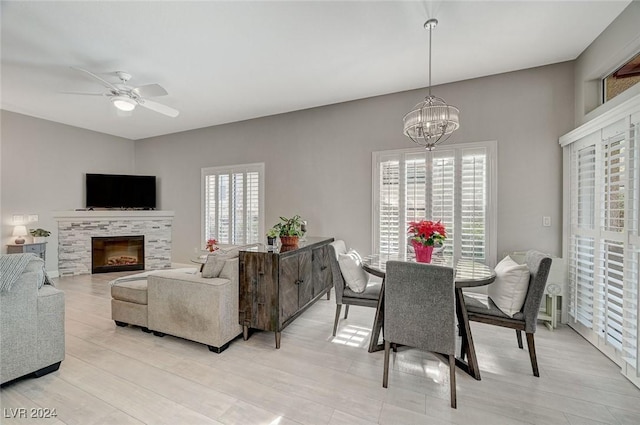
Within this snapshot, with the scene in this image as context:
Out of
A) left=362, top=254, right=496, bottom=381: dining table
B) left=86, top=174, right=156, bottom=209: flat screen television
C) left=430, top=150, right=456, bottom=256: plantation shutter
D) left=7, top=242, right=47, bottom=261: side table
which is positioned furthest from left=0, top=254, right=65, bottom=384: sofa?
left=86, top=174, right=156, bottom=209: flat screen television

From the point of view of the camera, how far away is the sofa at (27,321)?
6.05 feet

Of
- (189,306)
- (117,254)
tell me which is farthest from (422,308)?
(117,254)

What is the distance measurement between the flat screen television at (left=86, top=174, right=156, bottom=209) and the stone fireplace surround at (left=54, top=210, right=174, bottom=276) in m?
0.33

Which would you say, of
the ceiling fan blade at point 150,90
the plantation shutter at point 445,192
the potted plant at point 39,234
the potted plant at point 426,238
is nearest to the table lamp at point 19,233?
the potted plant at point 39,234

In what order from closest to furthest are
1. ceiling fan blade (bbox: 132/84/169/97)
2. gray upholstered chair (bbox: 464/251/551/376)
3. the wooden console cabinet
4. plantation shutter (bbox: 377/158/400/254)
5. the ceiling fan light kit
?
gray upholstered chair (bbox: 464/251/551/376) → the wooden console cabinet → ceiling fan blade (bbox: 132/84/169/97) → the ceiling fan light kit → plantation shutter (bbox: 377/158/400/254)

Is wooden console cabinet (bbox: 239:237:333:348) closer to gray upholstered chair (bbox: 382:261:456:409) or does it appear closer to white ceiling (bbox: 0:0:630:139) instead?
gray upholstered chair (bbox: 382:261:456:409)

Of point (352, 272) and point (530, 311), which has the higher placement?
point (352, 272)

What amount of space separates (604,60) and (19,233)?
8.37m

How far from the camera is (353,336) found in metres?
2.76

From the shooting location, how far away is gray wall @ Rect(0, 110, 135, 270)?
453 cm

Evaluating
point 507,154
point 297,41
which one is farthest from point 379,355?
point 297,41

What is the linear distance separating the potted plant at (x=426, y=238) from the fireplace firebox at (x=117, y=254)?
19.4 feet

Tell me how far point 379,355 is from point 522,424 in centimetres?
105

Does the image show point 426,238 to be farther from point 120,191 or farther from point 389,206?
point 120,191
